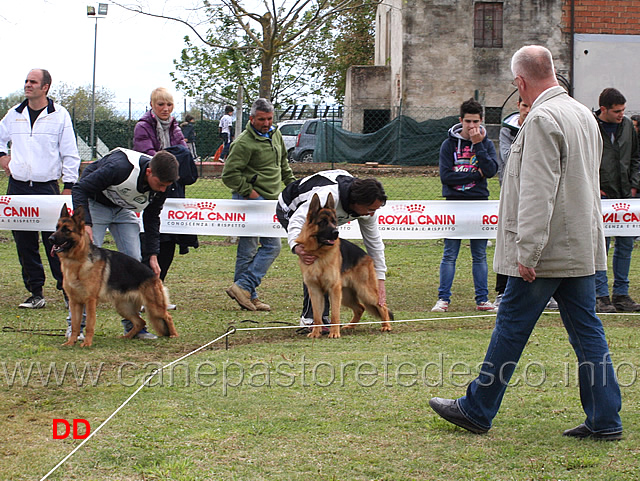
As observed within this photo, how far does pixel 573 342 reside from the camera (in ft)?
13.4

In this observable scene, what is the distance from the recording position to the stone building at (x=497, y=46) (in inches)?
1148

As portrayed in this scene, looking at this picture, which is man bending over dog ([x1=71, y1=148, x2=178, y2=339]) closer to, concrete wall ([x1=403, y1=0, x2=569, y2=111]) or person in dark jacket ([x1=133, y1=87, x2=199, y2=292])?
person in dark jacket ([x1=133, y1=87, x2=199, y2=292])

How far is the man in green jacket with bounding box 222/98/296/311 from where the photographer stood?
8.16 meters

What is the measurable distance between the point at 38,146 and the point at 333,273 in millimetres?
3565

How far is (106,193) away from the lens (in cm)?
640

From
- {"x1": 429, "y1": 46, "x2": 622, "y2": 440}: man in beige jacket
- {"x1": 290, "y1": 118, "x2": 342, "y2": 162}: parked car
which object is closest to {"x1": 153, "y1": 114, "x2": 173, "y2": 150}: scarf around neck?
{"x1": 429, "y1": 46, "x2": 622, "y2": 440}: man in beige jacket

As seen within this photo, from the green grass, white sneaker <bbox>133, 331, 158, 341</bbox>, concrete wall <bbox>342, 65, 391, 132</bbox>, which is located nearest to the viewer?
the green grass

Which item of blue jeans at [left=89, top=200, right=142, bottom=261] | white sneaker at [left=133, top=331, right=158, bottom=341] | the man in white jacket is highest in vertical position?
the man in white jacket

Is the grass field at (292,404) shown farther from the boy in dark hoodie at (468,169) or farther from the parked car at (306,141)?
the parked car at (306,141)

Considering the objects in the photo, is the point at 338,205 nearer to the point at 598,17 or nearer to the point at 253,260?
the point at 253,260

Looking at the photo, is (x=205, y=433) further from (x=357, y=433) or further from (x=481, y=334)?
(x=481, y=334)

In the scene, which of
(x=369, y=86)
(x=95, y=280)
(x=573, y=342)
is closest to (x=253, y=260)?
(x=95, y=280)

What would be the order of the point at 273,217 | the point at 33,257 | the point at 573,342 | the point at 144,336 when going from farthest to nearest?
the point at 273,217
the point at 33,257
the point at 144,336
the point at 573,342

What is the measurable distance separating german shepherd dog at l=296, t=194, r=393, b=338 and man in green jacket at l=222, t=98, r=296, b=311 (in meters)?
1.44
